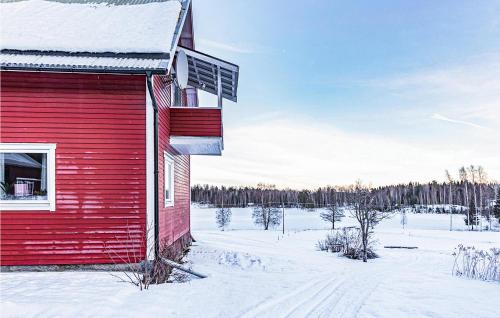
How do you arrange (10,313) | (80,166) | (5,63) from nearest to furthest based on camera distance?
(10,313) → (5,63) → (80,166)

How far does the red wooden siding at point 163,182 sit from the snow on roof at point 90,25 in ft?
→ 3.25

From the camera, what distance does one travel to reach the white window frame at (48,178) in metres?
8.20

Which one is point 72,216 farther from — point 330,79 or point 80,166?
point 330,79

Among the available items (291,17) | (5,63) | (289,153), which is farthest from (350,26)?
(289,153)

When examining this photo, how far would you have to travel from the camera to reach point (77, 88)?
27.7 feet

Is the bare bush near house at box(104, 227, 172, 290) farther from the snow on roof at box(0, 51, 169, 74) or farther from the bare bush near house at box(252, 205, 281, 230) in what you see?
the bare bush near house at box(252, 205, 281, 230)

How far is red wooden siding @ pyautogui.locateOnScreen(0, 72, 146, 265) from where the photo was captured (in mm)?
8164

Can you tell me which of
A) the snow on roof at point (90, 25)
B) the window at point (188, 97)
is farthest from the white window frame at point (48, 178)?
the window at point (188, 97)

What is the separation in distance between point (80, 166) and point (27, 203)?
4.11 ft

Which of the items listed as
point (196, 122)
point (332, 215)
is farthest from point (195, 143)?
point (332, 215)

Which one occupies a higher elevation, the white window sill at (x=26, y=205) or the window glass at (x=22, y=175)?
the window glass at (x=22, y=175)

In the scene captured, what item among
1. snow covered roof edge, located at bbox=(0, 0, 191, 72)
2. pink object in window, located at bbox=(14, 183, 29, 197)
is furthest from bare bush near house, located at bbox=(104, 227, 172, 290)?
snow covered roof edge, located at bbox=(0, 0, 191, 72)

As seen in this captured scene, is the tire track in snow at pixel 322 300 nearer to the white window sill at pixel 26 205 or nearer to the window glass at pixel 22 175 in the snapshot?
the white window sill at pixel 26 205

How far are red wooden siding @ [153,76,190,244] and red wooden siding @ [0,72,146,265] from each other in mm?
1038
